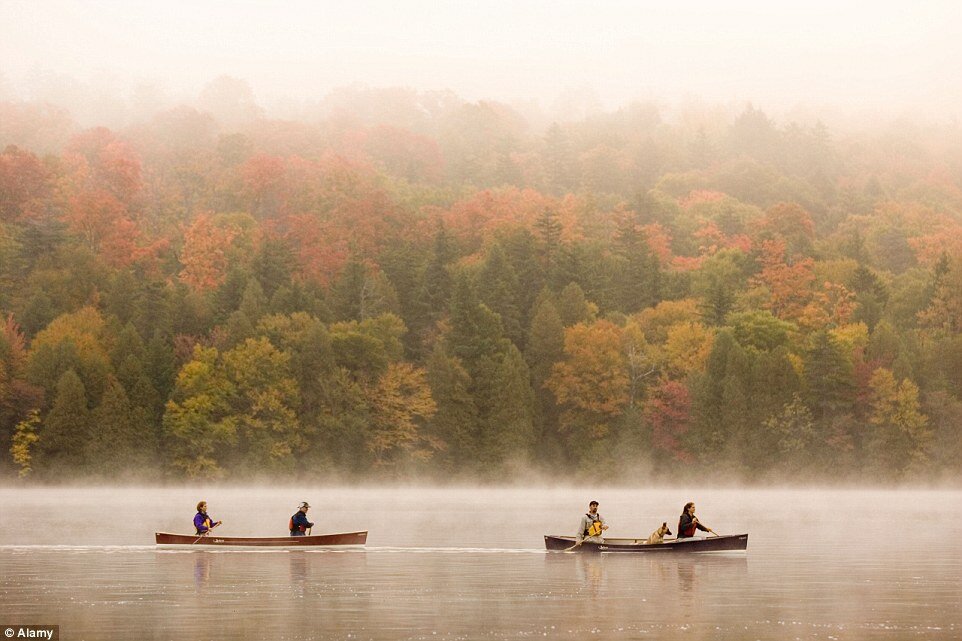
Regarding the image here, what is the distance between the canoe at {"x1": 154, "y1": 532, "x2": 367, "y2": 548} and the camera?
2254 inches

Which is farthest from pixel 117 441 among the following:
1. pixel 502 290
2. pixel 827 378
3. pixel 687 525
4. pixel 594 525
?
pixel 687 525

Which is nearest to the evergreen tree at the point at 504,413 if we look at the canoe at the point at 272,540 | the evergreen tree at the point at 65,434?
the evergreen tree at the point at 65,434

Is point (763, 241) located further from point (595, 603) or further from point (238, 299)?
point (595, 603)

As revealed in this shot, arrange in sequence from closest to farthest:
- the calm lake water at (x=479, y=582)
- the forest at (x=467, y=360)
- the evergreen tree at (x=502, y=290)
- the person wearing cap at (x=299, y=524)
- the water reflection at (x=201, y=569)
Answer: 1. the calm lake water at (x=479, y=582)
2. the water reflection at (x=201, y=569)
3. the person wearing cap at (x=299, y=524)
4. the forest at (x=467, y=360)
5. the evergreen tree at (x=502, y=290)

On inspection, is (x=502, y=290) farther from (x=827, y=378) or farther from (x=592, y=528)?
(x=592, y=528)

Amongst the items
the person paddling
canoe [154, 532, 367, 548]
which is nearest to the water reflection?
canoe [154, 532, 367, 548]

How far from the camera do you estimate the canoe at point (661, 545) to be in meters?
53.7

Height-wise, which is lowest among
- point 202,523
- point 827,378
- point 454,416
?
point 202,523

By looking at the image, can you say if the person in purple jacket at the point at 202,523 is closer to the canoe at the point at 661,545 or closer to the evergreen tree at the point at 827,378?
the canoe at the point at 661,545

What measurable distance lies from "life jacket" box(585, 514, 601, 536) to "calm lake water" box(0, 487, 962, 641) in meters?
1.15

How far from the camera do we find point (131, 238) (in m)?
171

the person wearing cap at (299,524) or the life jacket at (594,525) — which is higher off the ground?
the person wearing cap at (299,524)

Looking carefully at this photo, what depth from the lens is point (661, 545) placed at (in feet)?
180

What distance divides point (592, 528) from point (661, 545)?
2.87 m
